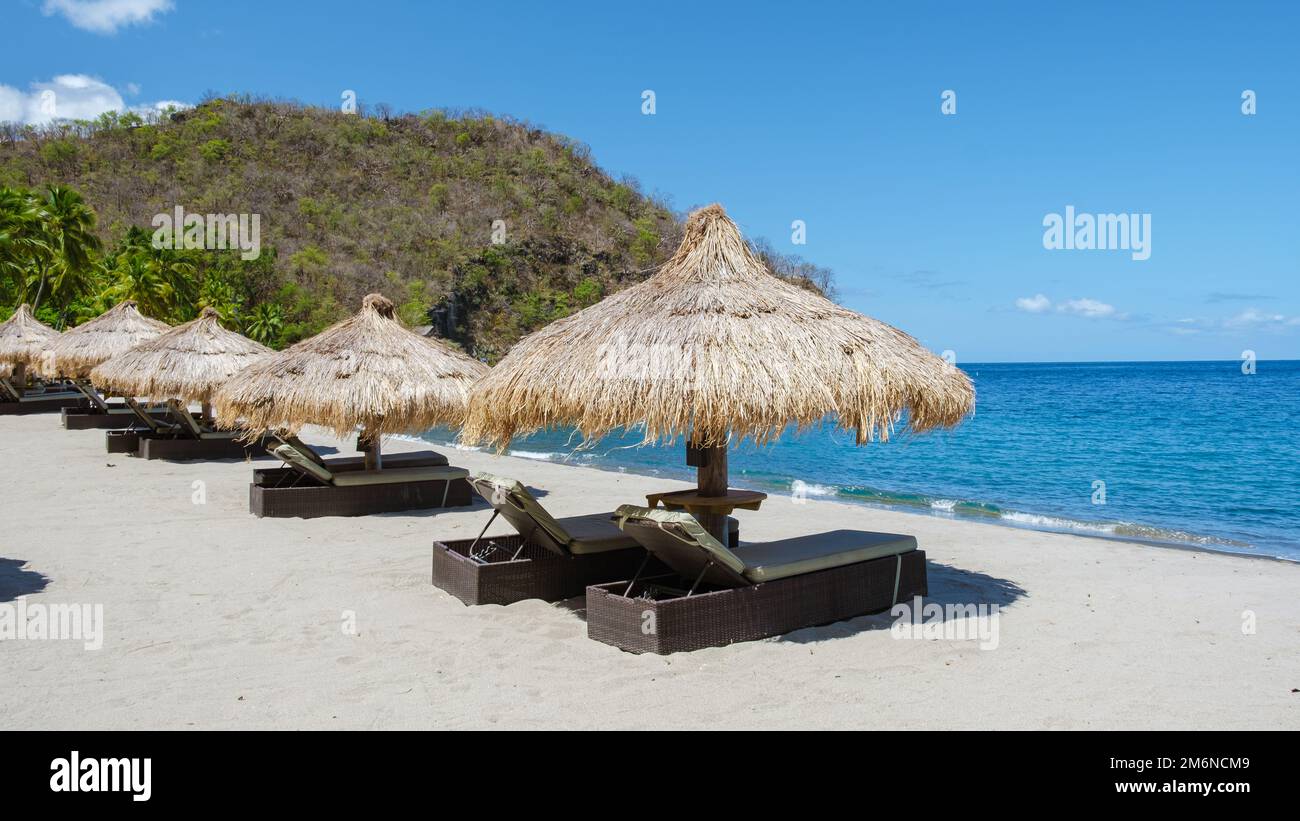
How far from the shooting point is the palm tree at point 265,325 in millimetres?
32719

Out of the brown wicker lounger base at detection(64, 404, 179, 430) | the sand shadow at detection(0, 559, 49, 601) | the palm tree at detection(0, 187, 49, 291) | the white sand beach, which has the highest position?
the palm tree at detection(0, 187, 49, 291)

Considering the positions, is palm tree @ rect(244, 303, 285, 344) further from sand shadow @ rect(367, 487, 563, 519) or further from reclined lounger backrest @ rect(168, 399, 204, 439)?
sand shadow @ rect(367, 487, 563, 519)

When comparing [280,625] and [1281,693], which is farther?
[280,625]

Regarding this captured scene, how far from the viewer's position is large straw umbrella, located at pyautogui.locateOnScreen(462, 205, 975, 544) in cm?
512

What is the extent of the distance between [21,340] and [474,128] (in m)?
45.7

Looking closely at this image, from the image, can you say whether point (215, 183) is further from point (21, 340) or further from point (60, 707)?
point (60, 707)

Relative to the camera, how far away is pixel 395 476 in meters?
9.70

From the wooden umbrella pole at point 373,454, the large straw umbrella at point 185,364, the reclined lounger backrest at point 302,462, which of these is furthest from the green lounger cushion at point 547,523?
the large straw umbrella at point 185,364

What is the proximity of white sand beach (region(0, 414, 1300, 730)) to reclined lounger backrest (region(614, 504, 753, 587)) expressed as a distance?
475mm

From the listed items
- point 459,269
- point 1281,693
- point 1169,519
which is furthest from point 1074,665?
point 459,269

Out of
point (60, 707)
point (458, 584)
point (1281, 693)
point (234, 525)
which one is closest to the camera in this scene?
point (60, 707)

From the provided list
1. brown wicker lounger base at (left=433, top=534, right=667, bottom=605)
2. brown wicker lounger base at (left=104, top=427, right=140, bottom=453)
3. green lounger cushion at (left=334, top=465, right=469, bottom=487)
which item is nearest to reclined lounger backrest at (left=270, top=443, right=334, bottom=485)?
green lounger cushion at (left=334, top=465, right=469, bottom=487)

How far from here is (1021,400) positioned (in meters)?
55.7

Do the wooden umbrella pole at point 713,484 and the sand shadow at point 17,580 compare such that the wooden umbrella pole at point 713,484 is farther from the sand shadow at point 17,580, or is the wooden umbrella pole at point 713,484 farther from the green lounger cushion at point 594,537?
the sand shadow at point 17,580
